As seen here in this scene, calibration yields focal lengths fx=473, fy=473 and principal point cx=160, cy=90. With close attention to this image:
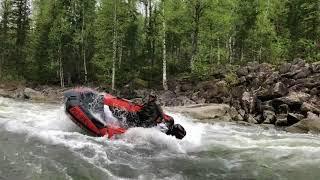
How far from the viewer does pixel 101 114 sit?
15844mm

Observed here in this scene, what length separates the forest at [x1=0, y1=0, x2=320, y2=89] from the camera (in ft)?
108

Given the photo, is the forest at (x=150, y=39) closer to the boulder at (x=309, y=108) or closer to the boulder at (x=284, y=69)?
the boulder at (x=284, y=69)

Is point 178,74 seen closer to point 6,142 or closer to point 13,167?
point 6,142

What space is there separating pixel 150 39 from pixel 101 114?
19109mm

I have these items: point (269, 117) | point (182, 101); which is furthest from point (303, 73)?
point (182, 101)

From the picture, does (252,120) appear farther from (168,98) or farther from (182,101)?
(168,98)

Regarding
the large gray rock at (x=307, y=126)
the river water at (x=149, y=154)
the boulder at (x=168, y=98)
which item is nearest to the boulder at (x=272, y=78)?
the boulder at (x=168, y=98)

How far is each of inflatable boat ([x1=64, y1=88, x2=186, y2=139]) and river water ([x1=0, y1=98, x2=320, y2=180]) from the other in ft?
1.13

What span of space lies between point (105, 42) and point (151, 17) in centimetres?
417

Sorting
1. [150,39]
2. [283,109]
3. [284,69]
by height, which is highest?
[150,39]

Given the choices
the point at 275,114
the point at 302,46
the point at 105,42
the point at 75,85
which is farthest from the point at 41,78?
the point at 275,114

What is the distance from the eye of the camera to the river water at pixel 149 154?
11.1m

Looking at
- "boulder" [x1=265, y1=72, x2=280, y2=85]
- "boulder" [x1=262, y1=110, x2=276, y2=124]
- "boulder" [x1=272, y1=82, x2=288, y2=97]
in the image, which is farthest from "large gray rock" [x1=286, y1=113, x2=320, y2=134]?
"boulder" [x1=265, y1=72, x2=280, y2=85]

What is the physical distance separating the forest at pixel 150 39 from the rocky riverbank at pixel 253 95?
236 centimetres
